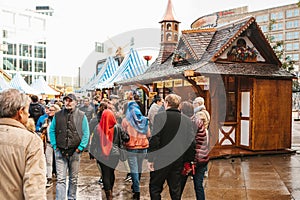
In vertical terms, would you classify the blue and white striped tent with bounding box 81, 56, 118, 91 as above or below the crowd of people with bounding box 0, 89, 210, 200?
above

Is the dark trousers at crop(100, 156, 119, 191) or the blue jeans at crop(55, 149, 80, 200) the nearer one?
the blue jeans at crop(55, 149, 80, 200)

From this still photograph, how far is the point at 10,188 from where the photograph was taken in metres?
2.71

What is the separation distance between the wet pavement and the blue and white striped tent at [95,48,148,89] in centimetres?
721

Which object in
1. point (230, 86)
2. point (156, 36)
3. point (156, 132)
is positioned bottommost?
point (156, 132)

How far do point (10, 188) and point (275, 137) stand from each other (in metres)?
9.61

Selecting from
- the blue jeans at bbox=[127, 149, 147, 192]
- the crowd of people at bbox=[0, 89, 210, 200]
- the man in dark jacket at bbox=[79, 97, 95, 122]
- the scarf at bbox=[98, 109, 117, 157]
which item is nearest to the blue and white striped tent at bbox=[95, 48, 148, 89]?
the man in dark jacket at bbox=[79, 97, 95, 122]

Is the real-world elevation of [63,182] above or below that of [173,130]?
below

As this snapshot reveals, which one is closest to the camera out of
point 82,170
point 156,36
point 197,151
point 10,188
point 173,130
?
point 10,188

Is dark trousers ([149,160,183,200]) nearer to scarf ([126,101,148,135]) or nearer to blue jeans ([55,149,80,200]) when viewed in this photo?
blue jeans ([55,149,80,200])

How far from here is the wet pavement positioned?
6.67m

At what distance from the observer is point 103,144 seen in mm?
6027

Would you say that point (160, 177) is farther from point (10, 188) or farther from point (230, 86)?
point (230, 86)

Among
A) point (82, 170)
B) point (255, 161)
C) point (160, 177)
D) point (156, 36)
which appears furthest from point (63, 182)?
point (156, 36)

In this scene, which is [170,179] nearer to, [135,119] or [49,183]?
[135,119]
